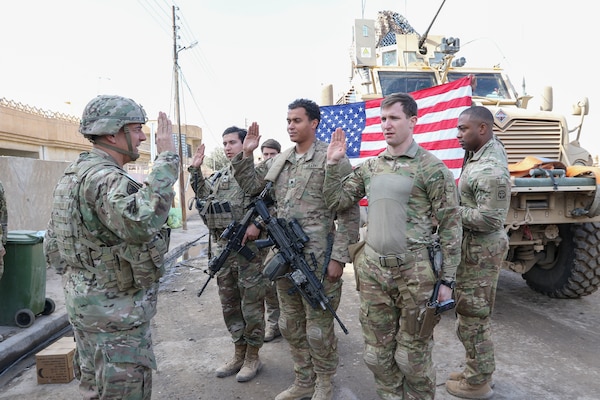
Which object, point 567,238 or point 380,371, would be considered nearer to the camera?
point 380,371

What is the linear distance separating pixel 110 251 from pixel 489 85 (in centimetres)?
583

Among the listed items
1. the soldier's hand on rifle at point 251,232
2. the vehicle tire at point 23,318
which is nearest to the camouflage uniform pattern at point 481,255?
the soldier's hand on rifle at point 251,232

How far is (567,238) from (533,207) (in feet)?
3.11

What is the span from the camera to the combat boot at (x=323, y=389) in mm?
2691

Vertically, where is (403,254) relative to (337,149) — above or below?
below

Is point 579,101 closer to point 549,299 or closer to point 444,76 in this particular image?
point 444,76

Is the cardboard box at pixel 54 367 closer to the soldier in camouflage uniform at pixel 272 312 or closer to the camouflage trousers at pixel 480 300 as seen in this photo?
the soldier in camouflage uniform at pixel 272 312

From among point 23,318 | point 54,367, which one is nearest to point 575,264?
point 54,367

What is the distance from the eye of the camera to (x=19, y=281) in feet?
13.2

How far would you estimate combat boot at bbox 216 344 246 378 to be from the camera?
10.5 feet

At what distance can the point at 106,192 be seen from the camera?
172 cm

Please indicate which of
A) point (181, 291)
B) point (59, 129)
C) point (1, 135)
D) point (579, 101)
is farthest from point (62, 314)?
point (59, 129)

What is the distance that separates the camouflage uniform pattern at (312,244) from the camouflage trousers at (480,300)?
826 millimetres

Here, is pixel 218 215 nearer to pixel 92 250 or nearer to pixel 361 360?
pixel 92 250
